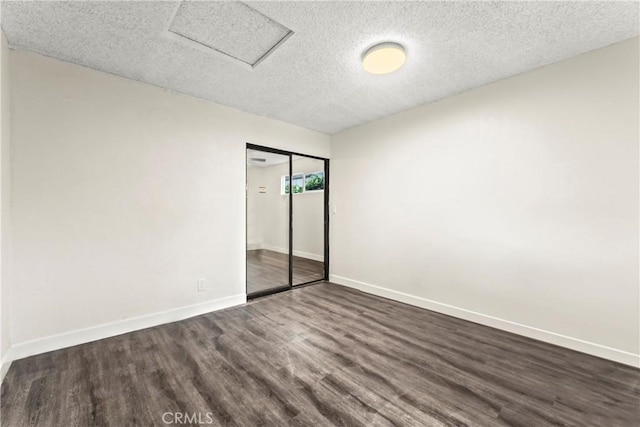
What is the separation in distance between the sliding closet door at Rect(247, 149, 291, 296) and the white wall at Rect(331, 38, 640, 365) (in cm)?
164

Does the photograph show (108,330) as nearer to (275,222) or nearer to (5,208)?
(5,208)

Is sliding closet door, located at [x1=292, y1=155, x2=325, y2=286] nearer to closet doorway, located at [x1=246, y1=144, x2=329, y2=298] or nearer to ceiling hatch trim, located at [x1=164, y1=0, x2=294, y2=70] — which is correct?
closet doorway, located at [x1=246, y1=144, x2=329, y2=298]

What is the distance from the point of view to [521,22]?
1864mm

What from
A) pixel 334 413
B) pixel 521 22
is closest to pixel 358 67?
pixel 521 22

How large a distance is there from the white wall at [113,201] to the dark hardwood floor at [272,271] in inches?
23.7

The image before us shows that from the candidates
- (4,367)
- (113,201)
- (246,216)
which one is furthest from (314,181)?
(4,367)

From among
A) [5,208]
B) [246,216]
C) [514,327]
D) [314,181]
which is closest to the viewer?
[5,208]

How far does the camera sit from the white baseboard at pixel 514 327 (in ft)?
6.85

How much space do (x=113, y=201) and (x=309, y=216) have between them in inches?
144

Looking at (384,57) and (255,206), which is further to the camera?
(255,206)

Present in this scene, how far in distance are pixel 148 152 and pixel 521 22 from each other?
3.54 meters
